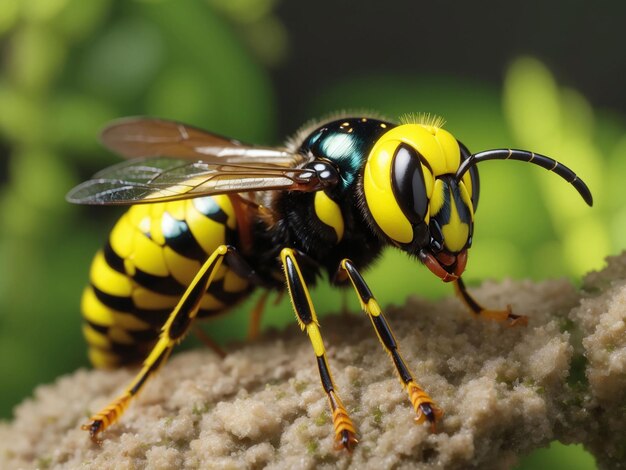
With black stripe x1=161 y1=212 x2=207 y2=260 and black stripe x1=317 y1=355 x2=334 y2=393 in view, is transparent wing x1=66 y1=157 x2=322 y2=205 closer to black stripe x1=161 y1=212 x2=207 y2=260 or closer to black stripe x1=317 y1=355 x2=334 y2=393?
black stripe x1=161 y1=212 x2=207 y2=260

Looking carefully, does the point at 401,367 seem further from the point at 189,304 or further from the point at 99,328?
the point at 99,328

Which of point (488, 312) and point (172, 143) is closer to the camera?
point (488, 312)

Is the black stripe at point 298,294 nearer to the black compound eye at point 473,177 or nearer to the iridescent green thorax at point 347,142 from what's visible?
the iridescent green thorax at point 347,142

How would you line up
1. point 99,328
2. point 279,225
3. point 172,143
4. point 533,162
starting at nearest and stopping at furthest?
point 533,162
point 279,225
point 99,328
point 172,143

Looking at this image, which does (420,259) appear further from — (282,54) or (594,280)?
(282,54)

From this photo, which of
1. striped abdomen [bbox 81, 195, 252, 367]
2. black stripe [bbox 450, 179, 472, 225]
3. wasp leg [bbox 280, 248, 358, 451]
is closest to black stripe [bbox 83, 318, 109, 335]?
striped abdomen [bbox 81, 195, 252, 367]

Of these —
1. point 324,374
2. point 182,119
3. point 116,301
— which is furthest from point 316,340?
point 182,119
